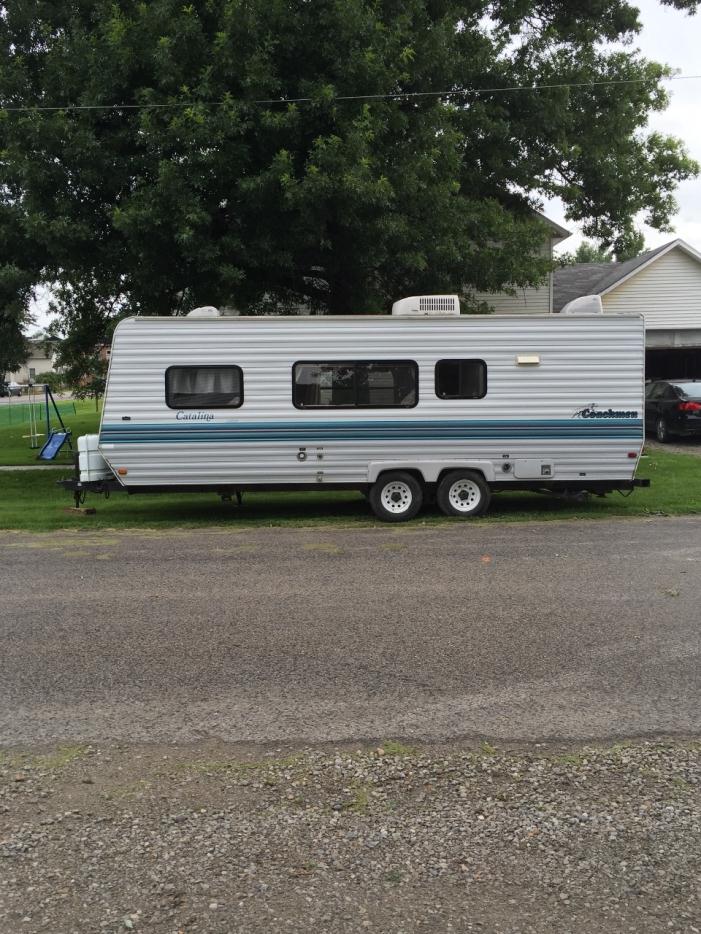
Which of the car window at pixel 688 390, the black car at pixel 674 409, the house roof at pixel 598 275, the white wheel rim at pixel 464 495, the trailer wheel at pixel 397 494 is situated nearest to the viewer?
the trailer wheel at pixel 397 494

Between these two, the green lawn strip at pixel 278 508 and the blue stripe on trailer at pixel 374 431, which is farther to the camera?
the green lawn strip at pixel 278 508

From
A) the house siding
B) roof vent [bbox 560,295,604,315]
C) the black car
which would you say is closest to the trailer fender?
roof vent [bbox 560,295,604,315]

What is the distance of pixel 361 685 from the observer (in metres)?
5.30

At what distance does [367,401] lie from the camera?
40.6ft

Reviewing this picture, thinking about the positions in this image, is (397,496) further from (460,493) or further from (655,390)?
(655,390)

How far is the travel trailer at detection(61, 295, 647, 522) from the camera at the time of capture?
1218 centimetres

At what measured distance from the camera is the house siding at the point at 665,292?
89.8ft

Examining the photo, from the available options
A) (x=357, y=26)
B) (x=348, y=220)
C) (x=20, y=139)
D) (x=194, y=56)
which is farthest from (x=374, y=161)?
(x=20, y=139)

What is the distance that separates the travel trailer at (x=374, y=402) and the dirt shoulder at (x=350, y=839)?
26.6ft

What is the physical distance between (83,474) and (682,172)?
59.8 ft

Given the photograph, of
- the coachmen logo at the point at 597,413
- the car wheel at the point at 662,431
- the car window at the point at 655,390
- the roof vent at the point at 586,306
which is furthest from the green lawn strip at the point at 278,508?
the car window at the point at 655,390

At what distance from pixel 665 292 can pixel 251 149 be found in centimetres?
1834

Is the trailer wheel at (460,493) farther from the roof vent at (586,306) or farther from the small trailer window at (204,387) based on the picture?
the small trailer window at (204,387)

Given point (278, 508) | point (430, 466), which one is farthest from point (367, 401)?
point (278, 508)
